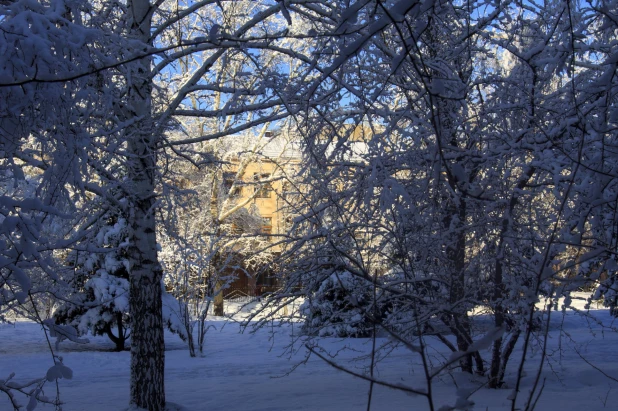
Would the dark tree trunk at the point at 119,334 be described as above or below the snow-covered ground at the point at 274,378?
above

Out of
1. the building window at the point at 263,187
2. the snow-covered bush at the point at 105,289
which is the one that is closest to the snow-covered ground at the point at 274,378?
the snow-covered bush at the point at 105,289

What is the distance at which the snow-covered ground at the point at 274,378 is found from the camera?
20.9 feet

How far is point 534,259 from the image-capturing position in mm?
4469

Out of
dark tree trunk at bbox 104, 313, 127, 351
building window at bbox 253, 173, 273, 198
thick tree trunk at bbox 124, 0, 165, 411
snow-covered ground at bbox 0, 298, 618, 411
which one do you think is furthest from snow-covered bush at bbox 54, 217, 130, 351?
thick tree trunk at bbox 124, 0, 165, 411

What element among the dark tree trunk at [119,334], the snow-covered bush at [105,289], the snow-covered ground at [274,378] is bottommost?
the snow-covered ground at [274,378]

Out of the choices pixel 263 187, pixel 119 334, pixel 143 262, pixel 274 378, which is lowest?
pixel 274 378

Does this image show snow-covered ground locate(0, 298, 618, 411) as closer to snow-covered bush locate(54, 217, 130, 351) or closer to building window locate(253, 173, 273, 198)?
snow-covered bush locate(54, 217, 130, 351)

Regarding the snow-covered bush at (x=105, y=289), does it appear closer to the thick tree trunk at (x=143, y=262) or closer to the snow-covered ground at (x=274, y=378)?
the snow-covered ground at (x=274, y=378)

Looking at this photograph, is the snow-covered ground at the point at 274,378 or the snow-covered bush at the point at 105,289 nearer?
the snow-covered ground at the point at 274,378

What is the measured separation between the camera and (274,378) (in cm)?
839

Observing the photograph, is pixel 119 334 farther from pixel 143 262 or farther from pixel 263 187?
pixel 263 187

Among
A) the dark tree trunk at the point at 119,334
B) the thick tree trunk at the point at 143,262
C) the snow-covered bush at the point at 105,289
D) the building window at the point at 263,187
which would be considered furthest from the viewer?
the dark tree trunk at the point at 119,334

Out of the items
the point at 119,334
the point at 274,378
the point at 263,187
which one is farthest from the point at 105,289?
the point at 263,187

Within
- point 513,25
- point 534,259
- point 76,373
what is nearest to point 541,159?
point 534,259
